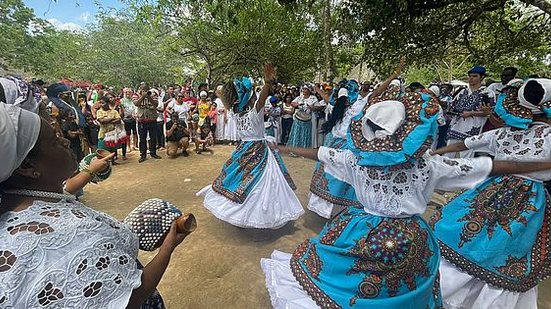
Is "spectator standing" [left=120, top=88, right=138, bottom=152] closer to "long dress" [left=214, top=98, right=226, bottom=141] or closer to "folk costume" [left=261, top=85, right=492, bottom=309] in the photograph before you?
"long dress" [left=214, top=98, right=226, bottom=141]

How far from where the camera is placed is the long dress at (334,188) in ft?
13.0

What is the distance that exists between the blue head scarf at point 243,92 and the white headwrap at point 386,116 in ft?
8.21

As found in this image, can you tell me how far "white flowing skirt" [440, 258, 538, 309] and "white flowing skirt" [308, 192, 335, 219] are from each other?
1.69 metres

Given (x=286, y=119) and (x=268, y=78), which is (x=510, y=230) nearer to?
(x=268, y=78)

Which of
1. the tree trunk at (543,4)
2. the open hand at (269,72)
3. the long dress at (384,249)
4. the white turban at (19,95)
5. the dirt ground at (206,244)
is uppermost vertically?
the tree trunk at (543,4)

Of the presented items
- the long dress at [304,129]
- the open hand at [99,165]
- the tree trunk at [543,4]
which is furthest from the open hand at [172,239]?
the long dress at [304,129]

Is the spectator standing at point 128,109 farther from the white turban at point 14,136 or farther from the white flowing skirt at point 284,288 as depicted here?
the white turban at point 14,136

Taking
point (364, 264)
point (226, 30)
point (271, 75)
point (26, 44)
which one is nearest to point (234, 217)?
point (271, 75)

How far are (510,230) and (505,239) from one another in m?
0.08

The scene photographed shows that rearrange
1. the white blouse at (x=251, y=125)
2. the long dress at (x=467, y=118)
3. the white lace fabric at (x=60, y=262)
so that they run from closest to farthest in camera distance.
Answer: the white lace fabric at (x=60, y=262), the white blouse at (x=251, y=125), the long dress at (x=467, y=118)

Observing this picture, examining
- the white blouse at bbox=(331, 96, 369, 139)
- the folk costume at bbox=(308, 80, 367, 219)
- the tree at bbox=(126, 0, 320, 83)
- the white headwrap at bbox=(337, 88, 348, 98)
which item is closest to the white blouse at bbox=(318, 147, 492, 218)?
the folk costume at bbox=(308, 80, 367, 219)

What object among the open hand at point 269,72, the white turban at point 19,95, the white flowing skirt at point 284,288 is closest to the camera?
the white turban at point 19,95

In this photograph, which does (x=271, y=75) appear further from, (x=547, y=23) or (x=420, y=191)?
(x=547, y=23)

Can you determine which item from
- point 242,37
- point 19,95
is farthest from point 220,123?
point 19,95
